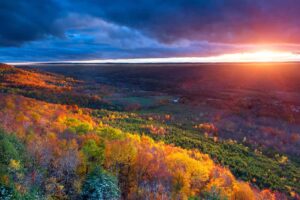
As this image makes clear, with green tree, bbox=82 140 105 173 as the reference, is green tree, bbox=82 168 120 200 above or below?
below

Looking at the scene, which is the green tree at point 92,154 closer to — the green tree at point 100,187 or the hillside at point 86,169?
the hillside at point 86,169

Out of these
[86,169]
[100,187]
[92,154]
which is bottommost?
[100,187]

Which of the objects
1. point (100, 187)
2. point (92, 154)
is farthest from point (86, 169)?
point (100, 187)

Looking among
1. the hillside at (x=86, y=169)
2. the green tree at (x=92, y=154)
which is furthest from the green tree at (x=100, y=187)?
the green tree at (x=92, y=154)

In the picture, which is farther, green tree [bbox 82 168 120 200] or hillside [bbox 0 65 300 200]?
green tree [bbox 82 168 120 200]

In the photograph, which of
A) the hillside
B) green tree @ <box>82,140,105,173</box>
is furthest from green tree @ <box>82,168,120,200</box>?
green tree @ <box>82,140,105,173</box>

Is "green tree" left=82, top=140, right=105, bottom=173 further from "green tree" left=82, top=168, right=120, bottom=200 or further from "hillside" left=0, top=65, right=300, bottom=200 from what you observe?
"green tree" left=82, top=168, right=120, bottom=200

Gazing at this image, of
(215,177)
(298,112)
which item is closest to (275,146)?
(215,177)

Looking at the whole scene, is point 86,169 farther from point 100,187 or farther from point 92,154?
point 100,187

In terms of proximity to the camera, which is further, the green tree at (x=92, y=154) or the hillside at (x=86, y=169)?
the green tree at (x=92, y=154)

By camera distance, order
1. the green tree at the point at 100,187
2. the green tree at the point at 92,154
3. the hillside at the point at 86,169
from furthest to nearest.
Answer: the green tree at the point at 92,154 < the green tree at the point at 100,187 < the hillside at the point at 86,169

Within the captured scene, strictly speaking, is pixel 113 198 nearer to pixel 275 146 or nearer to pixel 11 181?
pixel 11 181
